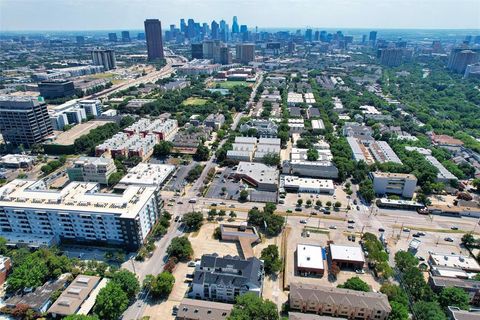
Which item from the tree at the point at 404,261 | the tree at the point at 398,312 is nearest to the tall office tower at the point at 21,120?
the tree at the point at 404,261

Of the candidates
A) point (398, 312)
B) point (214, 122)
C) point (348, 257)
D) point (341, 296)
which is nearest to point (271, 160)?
point (348, 257)

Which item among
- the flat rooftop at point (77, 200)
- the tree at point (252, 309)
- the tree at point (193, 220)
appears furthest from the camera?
the tree at point (193, 220)

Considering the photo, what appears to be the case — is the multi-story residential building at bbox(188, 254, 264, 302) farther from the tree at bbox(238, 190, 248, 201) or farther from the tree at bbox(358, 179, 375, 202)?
the tree at bbox(358, 179, 375, 202)

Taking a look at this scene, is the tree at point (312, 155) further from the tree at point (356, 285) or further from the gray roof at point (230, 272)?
the gray roof at point (230, 272)

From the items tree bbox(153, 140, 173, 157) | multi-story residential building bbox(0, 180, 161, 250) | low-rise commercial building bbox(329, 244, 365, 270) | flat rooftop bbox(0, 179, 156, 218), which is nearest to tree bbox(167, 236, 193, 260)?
multi-story residential building bbox(0, 180, 161, 250)

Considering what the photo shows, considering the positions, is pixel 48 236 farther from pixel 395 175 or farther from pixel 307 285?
pixel 395 175

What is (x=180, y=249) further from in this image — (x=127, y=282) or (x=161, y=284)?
(x=127, y=282)
